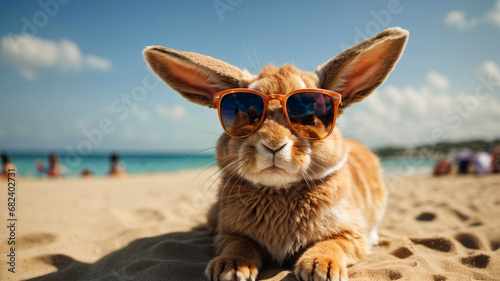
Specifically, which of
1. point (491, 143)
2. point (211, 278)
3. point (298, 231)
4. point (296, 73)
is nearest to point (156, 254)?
point (211, 278)

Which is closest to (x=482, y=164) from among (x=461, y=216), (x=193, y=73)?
(x=461, y=216)

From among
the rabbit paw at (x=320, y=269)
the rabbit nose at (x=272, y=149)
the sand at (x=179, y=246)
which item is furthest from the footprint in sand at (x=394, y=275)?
the rabbit nose at (x=272, y=149)

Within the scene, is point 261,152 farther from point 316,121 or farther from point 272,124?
point 316,121

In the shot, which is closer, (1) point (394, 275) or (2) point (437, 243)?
(1) point (394, 275)

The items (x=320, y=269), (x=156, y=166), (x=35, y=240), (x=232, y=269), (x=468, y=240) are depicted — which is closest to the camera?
(x=320, y=269)

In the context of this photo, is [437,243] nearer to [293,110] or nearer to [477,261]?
[477,261]

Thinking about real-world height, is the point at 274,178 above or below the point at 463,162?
above

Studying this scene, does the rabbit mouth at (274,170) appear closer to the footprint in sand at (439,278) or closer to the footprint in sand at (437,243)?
the footprint in sand at (439,278)
